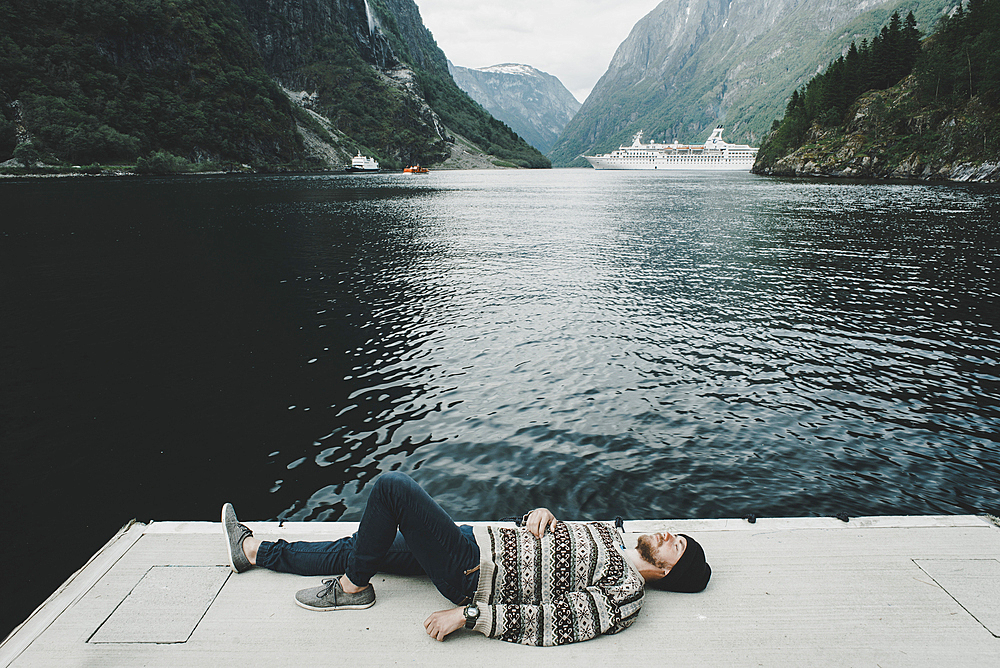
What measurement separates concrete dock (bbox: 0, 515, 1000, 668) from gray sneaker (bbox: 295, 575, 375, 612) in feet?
0.27

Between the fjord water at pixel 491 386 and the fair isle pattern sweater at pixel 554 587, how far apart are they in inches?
114

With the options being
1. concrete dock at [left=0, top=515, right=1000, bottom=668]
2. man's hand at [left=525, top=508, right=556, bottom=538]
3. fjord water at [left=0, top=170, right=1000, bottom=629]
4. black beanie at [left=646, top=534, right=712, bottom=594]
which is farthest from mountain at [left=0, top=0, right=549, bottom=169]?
black beanie at [left=646, top=534, right=712, bottom=594]

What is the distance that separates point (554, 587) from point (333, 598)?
1971 millimetres

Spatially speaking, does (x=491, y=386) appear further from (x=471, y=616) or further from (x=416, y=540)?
(x=471, y=616)

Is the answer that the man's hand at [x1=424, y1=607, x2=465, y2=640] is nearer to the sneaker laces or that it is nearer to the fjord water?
the sneaker laces

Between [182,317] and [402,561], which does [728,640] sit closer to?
[402,561]

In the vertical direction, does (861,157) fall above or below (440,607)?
above

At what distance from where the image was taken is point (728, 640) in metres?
4.38

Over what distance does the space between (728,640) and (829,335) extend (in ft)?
45.1

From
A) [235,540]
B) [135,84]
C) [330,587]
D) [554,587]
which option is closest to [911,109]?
[554,587]

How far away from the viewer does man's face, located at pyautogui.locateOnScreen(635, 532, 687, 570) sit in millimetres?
4910

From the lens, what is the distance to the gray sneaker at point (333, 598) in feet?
15.5

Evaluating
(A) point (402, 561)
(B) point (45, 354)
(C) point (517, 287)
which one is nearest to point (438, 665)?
(A) point (402, 561)

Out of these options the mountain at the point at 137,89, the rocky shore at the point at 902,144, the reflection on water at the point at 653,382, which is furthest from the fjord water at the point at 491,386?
the mountain at the point at 137,89
